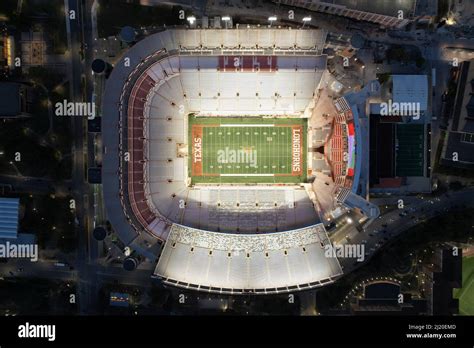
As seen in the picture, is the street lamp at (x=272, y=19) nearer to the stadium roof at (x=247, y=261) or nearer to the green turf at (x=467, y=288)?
the stadium roof at (x=247, y=261)

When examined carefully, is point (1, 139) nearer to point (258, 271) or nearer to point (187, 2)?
point (187, 2)

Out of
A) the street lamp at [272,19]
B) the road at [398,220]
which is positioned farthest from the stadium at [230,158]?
the road at [398,220]

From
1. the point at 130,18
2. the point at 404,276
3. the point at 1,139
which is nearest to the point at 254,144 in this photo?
the point at 130,18

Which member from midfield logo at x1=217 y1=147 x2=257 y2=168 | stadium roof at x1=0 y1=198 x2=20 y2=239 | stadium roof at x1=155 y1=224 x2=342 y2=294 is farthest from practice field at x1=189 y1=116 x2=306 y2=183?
stadium roof at x1=0 y1=198 x2=20 y2=239

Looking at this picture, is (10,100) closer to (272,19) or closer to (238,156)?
(238,156)

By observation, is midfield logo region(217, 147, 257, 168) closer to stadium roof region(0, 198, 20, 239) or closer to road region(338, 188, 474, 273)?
road region(338, 188, 474, 273)

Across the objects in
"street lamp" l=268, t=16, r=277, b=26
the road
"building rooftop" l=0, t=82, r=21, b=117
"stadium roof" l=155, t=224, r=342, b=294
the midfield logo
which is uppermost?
"street lamp" l=268, t=16, r=277, b=26
